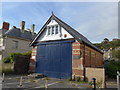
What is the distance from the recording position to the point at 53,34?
1384 centimetres

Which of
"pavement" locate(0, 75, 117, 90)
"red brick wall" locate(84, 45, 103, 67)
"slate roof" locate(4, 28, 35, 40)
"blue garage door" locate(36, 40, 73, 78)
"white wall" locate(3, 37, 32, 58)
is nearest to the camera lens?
"pavement" locate(0, 75, 117, 90)

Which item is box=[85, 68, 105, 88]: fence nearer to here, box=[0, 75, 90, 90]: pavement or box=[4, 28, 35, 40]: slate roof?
box=[0, 75, 90, 90]: pavement

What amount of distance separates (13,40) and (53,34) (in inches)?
585

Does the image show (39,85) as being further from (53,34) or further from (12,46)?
(12,46)

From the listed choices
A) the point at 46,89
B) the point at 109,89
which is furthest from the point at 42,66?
the point at 109,89

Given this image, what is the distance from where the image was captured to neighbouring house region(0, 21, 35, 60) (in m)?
23.4

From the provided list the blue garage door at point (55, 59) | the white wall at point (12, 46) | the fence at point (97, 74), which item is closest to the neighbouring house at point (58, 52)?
the blue garage door at point (55, 59)

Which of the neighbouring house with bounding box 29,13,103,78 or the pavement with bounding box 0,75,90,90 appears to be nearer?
the pavement with bounding box 0,75,90,90

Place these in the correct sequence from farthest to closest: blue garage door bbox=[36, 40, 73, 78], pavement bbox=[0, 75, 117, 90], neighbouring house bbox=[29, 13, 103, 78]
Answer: blue garage door bbox=[36, 40, 73, 78] → neighbouring house bbox=[29, 13, 103, 78] → pavement bbox=[0, 75, 117, 90]

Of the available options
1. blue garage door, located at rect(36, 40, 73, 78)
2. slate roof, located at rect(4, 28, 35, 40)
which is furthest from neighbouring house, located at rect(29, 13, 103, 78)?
slate roof, located at rect(4, 28, 35, 40)

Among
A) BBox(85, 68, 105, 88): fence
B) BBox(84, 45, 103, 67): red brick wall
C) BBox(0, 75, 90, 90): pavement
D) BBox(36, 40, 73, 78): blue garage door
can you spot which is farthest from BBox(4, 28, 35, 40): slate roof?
BBox(85, 68, 105, 88): fence

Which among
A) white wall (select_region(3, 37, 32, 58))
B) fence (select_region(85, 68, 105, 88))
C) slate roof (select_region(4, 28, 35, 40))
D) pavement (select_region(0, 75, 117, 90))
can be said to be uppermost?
slate roof (select_region(4, 28, 35, 40))

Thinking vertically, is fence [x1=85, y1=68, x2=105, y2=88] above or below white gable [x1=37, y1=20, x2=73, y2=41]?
below

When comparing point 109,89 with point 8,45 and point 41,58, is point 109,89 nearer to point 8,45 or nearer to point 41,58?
point 41,58
